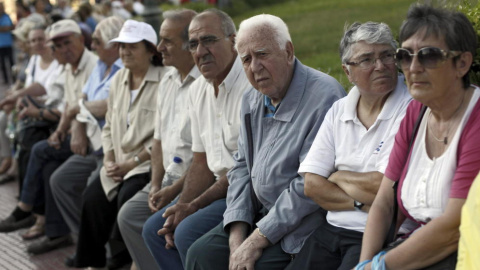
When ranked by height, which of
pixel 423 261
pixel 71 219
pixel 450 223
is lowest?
pixel 71 219

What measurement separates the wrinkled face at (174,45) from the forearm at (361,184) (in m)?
2.28

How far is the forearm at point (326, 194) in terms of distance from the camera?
359 cm

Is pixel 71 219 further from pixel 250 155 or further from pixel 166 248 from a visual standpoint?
pixel 250 155

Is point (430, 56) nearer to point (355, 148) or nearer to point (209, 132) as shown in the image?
point (355, 148)

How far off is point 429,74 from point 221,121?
82.7 inches

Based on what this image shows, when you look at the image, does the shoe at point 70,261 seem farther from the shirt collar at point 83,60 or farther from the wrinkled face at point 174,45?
the wrinkled face at point 174,45

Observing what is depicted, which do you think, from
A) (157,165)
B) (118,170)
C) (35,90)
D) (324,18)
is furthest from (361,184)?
(324,18)

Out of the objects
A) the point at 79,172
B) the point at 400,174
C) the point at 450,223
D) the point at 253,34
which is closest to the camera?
the point at 450,223

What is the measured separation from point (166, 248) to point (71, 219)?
2.25 meters

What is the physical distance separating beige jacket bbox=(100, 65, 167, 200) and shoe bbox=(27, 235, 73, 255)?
1.35 metres

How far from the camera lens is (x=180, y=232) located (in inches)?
178

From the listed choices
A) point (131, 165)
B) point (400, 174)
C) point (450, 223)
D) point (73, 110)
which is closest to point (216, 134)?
point (131, 165)

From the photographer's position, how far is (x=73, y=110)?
7.21 m

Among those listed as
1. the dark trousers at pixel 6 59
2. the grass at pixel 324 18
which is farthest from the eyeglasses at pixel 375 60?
the dark trousers at pixel 6 59
